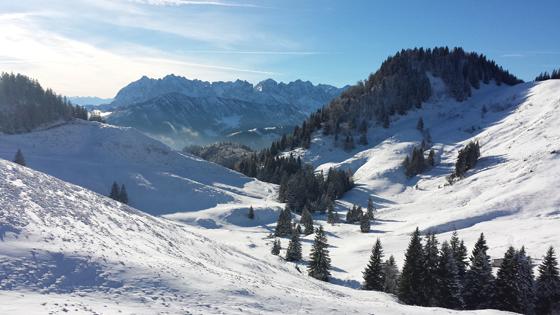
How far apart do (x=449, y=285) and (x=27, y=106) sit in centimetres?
12737

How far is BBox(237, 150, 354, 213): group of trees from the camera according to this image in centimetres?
10275

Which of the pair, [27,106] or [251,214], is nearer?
[251,214]

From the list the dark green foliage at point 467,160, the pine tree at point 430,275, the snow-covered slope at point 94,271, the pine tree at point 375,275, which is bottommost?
the pine tree at point 375,275

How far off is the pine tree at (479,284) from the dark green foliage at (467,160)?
67.9 m

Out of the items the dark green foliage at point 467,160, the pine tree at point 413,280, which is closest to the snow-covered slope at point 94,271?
the pine tree at point 413,280

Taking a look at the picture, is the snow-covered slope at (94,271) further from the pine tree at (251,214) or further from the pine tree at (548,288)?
the pine tree at (251,214)

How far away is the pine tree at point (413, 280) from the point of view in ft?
127

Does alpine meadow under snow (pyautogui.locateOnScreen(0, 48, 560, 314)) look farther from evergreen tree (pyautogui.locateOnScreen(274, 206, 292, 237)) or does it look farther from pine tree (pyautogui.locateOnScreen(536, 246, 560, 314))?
evergreen tree (pyautogui.locateOnScreen(274, 206, 292, 237))

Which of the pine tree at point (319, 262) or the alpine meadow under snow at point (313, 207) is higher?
the alpine meadow under snow at point (313, 207)

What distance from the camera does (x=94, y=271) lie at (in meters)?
19.6

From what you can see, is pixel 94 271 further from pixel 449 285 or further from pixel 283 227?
pixel 283 227

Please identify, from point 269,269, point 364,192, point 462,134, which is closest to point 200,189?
point 364,192

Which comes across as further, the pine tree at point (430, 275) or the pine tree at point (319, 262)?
the pine tree at point (319, 262)

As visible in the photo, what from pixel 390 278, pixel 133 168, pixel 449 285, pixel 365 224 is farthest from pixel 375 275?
pixel 133 168
